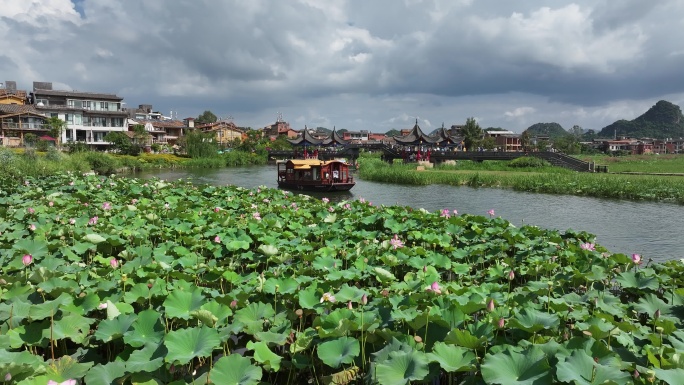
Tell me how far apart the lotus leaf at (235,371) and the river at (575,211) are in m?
7.78

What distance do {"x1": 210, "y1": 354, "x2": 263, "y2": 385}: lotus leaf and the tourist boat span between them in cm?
2094

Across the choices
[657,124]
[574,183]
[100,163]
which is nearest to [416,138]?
[574,183]

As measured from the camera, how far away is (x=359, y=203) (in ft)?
29.6

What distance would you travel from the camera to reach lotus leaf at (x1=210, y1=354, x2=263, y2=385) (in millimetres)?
2180

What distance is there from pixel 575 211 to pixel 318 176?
1236cm

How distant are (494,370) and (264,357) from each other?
119cm

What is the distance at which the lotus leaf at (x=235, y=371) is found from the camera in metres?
2.18

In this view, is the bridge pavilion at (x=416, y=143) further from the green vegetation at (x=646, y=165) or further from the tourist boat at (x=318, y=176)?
the tourist boat at (x=318, y=176)

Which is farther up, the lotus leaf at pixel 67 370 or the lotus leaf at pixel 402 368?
the lotus leaf at pixel 402 368

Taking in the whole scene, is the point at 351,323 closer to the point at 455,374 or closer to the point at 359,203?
the point at 455,374

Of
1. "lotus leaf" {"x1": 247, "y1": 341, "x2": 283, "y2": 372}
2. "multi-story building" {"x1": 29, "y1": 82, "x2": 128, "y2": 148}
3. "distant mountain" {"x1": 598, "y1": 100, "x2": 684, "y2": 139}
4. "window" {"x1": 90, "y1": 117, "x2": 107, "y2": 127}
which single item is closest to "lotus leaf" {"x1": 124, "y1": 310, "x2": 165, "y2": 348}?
"lotus leaf" {"x1": 247, "y1": 341, "x2": 283, "y2": 372}

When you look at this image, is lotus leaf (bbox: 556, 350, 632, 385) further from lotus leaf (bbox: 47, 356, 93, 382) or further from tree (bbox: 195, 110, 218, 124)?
tree (bbox: 195, 110, 218, 124)

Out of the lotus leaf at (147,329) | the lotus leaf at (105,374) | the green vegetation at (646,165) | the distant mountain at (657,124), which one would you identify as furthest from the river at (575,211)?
the distant mountain at (657,124)

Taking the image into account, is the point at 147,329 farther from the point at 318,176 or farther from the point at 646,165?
the point at 646,165
